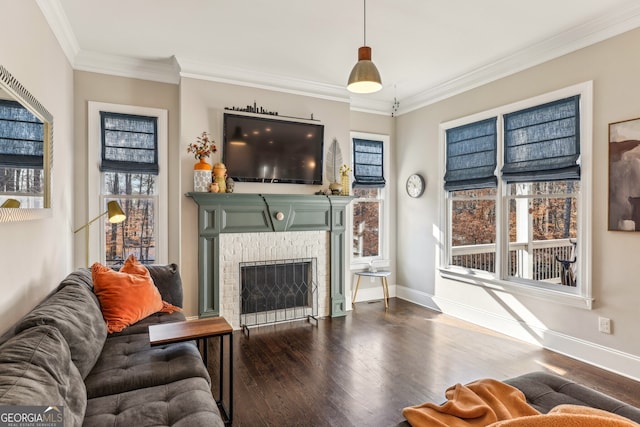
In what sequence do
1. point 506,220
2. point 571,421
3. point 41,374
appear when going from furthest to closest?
1. point 506,220
2. point 41,374
3. point 571,421

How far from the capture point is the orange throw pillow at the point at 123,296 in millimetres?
2523

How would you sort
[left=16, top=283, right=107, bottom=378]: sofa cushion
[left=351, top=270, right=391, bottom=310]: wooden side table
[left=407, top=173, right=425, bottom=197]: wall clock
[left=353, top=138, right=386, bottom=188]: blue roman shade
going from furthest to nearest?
[left=353, top=138, right=386, bottom=188]: blue roman shade < [left=407, top=173, right=425, bottom=197]: wall clock < [left=351, top=270, right=391, bottom=310]: wooden side table < [left=16, top=283, right=107, bottom=378]: sofa cushion

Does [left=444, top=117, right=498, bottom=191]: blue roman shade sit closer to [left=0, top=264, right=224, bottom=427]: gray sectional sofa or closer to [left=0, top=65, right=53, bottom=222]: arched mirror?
[left=0, top=264, right=224, bottom=427]: gray sectional sofa

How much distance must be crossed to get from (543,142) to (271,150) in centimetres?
289

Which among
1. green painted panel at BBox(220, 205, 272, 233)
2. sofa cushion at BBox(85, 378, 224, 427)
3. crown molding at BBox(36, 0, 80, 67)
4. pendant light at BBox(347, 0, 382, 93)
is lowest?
sofa cushion at BBox(85, 378, 224, 427)

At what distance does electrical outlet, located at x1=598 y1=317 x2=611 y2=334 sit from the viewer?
3025 millimetres

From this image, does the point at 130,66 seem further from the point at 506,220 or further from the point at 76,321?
the point at 506,220

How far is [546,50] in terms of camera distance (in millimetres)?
3451

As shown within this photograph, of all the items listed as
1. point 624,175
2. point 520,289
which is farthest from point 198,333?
point 624,175

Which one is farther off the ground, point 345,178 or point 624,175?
point 345,178

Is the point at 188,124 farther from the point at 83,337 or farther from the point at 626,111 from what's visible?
the point at 626,111

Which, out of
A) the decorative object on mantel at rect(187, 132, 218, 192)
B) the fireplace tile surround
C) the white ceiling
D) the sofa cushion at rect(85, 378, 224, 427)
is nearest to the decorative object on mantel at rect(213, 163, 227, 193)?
the decorative object on mantel at rect(187, 132, 218, 192)

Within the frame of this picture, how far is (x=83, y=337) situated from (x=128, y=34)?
2797mm

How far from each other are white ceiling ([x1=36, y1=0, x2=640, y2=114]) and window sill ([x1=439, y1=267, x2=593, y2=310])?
228cm
